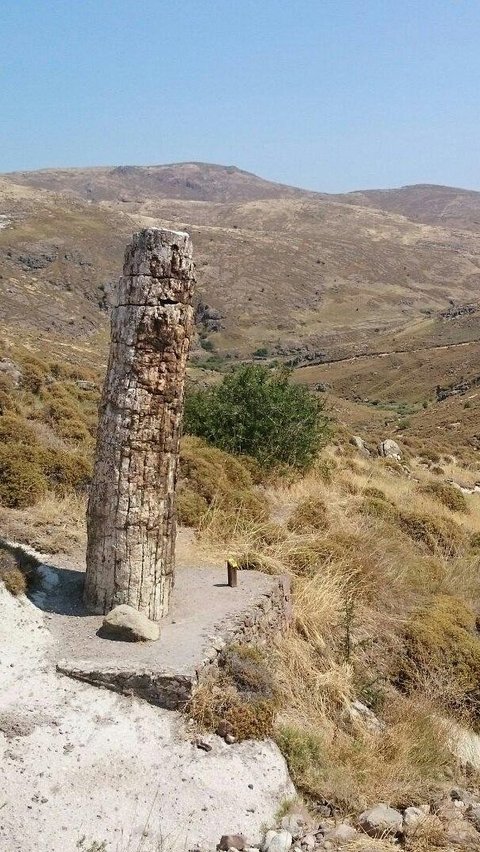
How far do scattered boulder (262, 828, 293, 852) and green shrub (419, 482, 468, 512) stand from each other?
13188 millimetres

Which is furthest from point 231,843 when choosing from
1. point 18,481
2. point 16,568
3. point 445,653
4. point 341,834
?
point 18,481

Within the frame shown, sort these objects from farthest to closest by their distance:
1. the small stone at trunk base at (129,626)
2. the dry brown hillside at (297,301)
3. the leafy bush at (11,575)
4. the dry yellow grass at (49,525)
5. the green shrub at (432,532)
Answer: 1. the dry brown hillside at (297,301)
2. the green shrub at (432,532)
3. the dry yellow grass at (49,525)
4. the leafy bush at (11,575)
5. the small stone at trunk base at (129,626)

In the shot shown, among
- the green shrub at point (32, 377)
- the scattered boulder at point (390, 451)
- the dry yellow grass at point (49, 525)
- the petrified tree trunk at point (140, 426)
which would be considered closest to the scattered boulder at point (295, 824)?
the petrified tree trunk at point (140, 426)

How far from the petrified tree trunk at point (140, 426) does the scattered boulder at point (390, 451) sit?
20401mm

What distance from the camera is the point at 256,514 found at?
11.2 meters

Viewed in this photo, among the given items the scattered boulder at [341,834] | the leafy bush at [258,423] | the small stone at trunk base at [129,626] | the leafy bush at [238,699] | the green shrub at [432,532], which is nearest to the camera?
the scattered boulder at [341,834]

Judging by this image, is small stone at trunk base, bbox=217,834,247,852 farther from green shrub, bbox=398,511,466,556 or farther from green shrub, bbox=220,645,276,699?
green shrub, bbox=398,511,466,556

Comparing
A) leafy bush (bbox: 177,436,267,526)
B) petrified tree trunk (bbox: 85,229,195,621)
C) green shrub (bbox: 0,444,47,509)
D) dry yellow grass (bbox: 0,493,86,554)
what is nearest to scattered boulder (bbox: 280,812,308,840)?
petrified tree trunk (bbox: 85,229,195,621)

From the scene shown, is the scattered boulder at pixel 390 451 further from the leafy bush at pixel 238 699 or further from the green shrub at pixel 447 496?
the leafy bush at pixel 238 699

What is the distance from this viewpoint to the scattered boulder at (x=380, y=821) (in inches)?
215

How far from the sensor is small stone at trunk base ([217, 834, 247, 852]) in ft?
16.6

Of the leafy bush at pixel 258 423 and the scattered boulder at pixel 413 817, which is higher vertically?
the leafy bush at pixel 258 423

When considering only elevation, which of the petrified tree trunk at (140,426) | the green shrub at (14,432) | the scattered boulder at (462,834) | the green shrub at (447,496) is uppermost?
the petrified tree trunk at (140,426)

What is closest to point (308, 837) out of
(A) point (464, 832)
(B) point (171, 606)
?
(A) point (464, 832)
